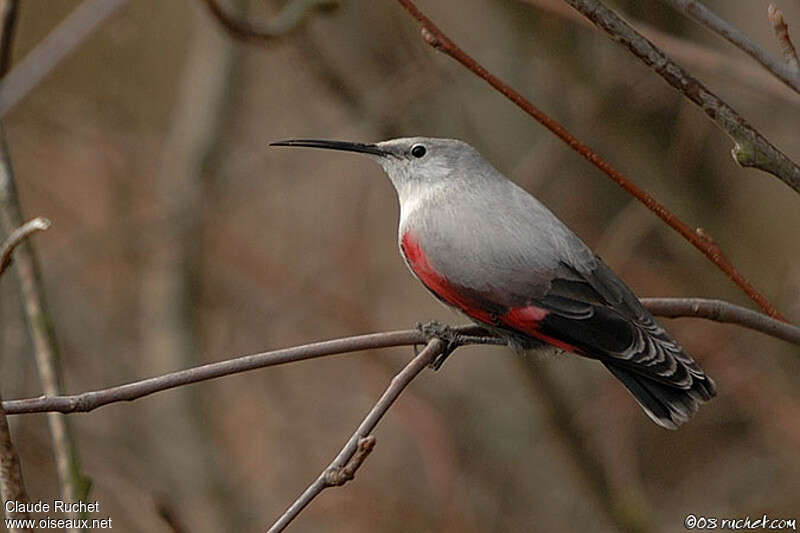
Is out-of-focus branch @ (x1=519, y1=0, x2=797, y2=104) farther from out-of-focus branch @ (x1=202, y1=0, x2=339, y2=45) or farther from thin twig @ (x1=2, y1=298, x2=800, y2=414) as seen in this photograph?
thin twig @ (x1=2, y1=298, x2=800, y2=414)

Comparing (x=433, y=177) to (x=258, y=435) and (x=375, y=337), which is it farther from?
(x=258, y=435)

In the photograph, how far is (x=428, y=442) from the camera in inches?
188

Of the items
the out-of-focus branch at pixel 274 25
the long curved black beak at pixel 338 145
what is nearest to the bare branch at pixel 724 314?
the long curved black beak at pixel 338 145

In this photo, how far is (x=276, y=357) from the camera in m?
1.64

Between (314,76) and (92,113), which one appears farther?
(92,113)

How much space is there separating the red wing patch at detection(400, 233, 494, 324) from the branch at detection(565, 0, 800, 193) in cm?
85

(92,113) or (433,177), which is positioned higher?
(92,113)

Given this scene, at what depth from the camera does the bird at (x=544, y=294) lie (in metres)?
2.27

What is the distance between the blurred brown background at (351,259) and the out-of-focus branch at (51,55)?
82cm

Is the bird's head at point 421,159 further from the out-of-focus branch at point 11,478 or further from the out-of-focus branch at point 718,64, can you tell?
the out-of-focus branch at point 11,478

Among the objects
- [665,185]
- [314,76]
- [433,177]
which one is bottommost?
[433,177]

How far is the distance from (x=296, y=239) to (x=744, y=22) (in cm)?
293

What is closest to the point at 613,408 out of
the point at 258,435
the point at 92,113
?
the point at 258,435

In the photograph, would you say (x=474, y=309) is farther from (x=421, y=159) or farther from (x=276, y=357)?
(x=276, y=357)
